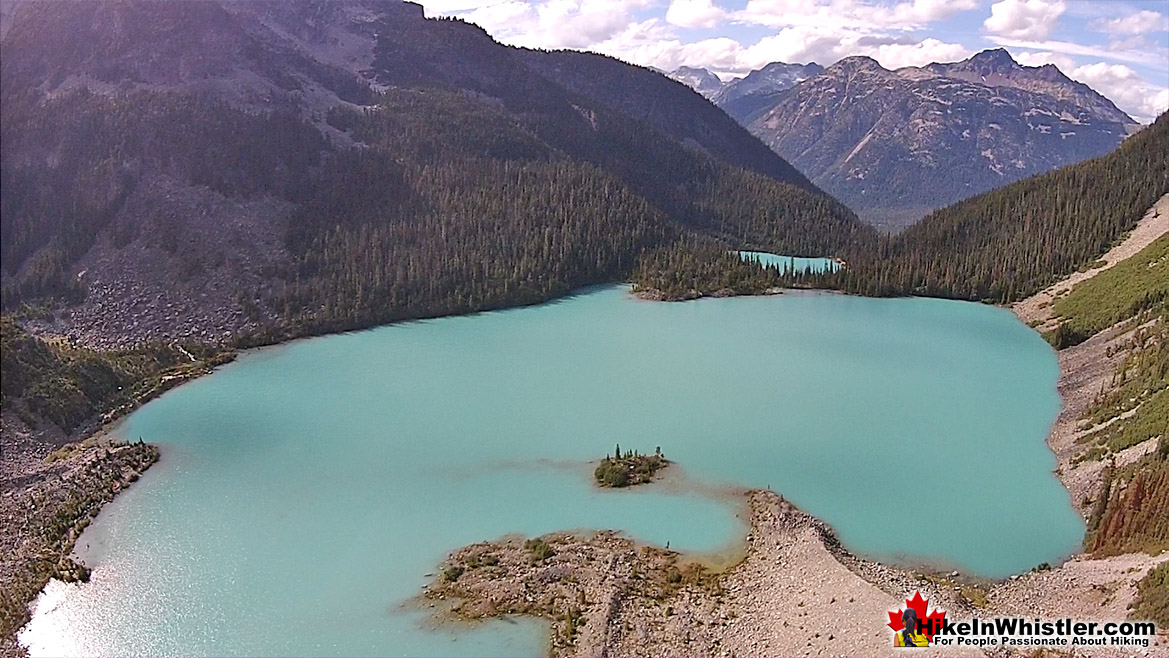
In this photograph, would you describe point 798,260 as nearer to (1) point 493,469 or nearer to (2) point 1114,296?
(2) point 1114,296

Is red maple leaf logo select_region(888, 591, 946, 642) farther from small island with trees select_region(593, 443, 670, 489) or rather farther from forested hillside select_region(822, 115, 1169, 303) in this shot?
forested hillside select_region(822, 115, 1169, 303)

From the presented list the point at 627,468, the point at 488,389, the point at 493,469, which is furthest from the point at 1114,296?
the point at 493,469

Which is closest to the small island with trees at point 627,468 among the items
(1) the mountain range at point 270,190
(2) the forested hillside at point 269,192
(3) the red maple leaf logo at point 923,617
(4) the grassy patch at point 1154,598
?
(3) the red maple leaf logo at point 923,617

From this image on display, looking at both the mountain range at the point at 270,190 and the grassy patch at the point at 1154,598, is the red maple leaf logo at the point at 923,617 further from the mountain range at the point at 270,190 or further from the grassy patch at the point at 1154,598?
the mountain range at the point at 270,190

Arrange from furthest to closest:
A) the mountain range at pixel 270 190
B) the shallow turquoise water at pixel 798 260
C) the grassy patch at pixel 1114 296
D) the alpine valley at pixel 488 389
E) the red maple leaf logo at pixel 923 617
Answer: the shallow turquoise water at pixel 798 260 → the mountain range at pixel 270 190 → the grassy patch at pixel 1114 296 → the alpine valley at pixel 488 389 → the red maple leaf logo at pixel 923 617

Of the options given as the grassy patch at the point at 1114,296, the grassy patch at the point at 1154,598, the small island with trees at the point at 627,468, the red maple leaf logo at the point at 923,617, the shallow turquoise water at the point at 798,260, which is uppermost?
the shallow turquoise water at the point at 798,260

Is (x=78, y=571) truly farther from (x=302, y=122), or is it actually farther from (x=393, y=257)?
(x=302, y=122)

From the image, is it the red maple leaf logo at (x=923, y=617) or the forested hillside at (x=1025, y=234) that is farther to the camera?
the forested hillside at (x=1025, y=234)

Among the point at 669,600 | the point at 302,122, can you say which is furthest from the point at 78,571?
the point at 302,122
